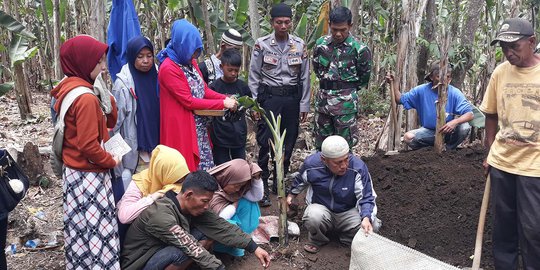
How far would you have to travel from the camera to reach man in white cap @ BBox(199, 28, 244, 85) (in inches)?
171

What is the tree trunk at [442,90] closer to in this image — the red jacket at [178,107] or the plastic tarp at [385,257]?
the plastic tarp at [385,257]

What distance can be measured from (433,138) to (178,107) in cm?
294

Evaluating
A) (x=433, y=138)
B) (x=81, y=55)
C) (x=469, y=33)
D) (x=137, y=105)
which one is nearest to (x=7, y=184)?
(x=81, y=55)

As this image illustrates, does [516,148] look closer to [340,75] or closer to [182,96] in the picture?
[340,75]

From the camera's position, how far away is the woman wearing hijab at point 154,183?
3.19 m

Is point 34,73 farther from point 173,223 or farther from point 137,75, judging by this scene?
point 173,223

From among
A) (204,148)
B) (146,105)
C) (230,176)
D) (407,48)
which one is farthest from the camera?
(407,48)

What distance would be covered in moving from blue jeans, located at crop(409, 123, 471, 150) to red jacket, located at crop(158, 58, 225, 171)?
2559mm

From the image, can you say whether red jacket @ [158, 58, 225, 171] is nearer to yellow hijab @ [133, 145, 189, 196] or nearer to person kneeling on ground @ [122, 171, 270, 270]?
yellow hijab @ [133, 145, 189, 196]

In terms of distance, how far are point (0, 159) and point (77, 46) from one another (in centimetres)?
76

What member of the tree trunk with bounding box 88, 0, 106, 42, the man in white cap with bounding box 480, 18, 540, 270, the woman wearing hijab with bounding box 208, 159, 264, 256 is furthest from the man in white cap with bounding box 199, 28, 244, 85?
the man in white cap with bounding box 480, 18, 540, 270

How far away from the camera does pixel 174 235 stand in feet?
9.82

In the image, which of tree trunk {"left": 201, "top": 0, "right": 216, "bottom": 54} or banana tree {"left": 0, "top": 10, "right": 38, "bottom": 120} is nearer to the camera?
banana tree {"left": 0, "top": 10, "right": 38, "bottom": 120}

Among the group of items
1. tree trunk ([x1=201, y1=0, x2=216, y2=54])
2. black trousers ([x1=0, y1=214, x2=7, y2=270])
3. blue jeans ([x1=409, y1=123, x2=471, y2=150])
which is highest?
tree trunk ([x1=201, y1=0, x2=216, y2=54])
